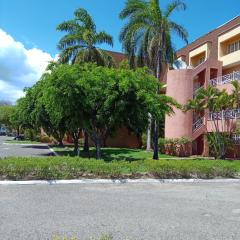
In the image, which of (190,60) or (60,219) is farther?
(190,60)

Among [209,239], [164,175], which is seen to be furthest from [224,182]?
[209,239]

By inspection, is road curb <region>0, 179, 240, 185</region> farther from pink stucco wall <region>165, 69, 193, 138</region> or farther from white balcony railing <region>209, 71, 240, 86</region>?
pink stucco wall <region>165, 69, 193, 138</region>

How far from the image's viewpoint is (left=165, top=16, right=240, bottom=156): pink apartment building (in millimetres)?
32969

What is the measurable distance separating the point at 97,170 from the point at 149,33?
19.3 meters

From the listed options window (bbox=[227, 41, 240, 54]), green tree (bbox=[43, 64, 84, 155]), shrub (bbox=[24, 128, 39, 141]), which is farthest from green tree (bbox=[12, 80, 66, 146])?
shrub (bbox=[24, 128, 39, 141])

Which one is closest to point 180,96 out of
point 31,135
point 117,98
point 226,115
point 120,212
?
point 226,115

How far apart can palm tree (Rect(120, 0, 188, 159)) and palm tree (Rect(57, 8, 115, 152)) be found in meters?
3.04

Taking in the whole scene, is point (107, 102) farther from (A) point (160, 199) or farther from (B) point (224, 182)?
(A) point (160, 199)

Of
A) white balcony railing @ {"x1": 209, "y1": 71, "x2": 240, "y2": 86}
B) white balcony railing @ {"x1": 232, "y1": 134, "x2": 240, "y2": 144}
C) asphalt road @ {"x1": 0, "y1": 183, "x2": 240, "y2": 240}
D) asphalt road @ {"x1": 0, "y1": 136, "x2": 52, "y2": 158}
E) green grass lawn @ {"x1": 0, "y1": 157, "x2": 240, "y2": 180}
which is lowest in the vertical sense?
asphalt road @ {"x1": 0, "y1": 183, "x2": 240, "y2": 240}

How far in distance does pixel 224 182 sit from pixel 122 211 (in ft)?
21.3

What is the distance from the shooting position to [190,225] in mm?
7906

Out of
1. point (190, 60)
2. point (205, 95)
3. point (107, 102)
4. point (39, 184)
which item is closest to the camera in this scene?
point (39, 184)

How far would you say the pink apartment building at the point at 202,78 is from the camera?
33.0m

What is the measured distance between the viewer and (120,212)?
8.82 metres
